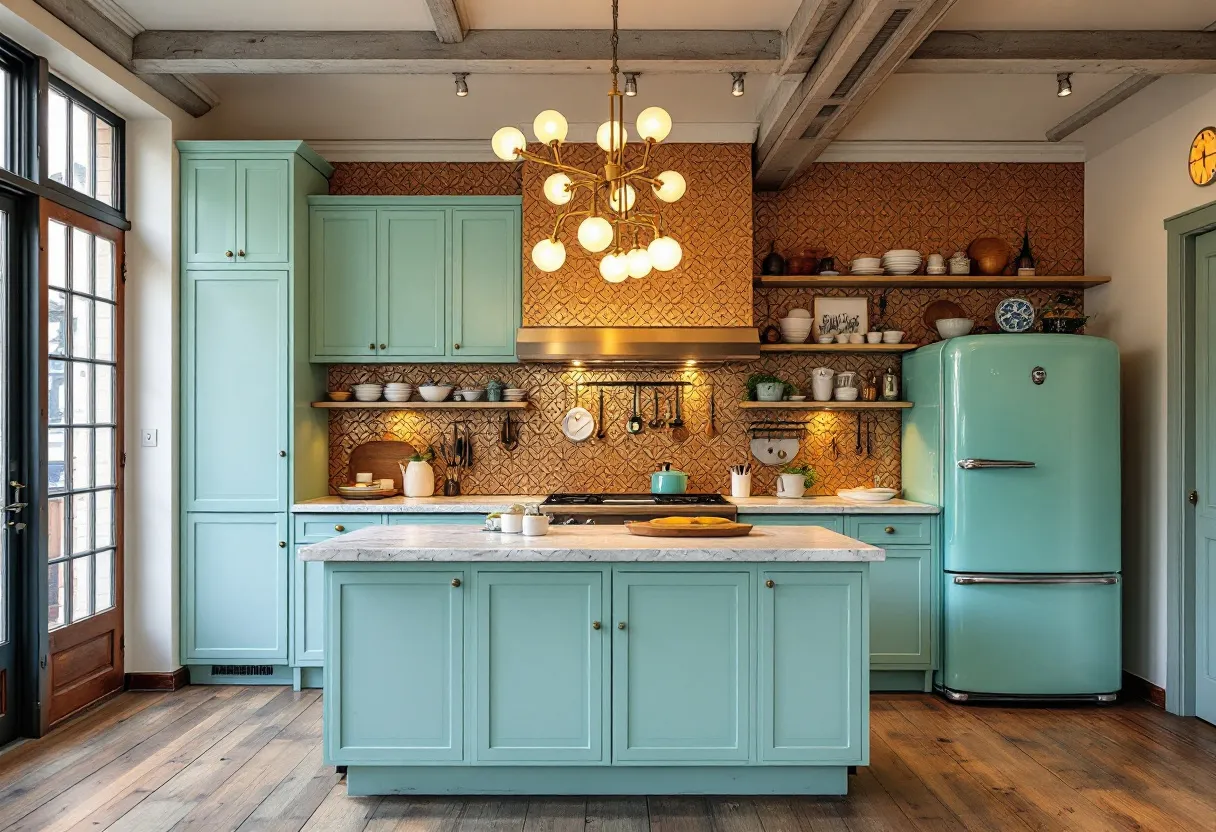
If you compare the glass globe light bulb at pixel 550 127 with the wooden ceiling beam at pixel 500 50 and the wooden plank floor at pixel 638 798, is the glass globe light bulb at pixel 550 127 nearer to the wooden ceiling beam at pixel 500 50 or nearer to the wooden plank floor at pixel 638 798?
the wooden ceiling beam at pixel 500 50

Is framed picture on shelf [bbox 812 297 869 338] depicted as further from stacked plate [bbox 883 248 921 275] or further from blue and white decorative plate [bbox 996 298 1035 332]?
blue and white decorative plate [bbox 996 298 1035 332]

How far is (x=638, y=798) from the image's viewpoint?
3.08 metres

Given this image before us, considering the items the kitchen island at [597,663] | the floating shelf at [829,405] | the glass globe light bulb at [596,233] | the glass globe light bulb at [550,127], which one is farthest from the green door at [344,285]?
the glass globe light bulb at [596,233]

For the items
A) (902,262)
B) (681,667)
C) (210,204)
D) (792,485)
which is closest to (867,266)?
(902,262)

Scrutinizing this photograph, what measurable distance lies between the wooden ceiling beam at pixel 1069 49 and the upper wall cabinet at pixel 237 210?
3.16 metres

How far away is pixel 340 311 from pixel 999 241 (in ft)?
12.5

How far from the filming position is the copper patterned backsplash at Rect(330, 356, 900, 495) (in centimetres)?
516

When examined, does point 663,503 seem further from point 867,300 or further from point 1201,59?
point 1201,59

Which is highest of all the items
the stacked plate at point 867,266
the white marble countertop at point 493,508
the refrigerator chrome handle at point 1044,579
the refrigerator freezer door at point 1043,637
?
the stacked plate at point 867,266

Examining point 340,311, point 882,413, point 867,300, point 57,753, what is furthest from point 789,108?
point 57,753

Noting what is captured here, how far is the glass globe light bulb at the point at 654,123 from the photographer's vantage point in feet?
8.71

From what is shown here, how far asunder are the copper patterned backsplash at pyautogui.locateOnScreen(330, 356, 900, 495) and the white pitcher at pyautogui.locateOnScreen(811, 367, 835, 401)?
0.54 feet

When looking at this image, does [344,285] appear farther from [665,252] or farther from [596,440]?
[665,252]

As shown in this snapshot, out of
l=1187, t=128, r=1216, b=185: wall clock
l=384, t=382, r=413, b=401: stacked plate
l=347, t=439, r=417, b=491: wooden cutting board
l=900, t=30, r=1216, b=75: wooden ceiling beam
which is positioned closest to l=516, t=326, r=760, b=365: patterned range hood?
l=384, t=382, r=413, b=401: stacked plate
